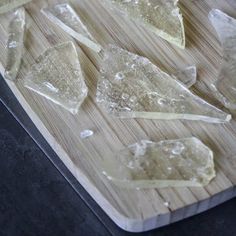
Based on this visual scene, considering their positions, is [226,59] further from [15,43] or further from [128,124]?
[15,43]

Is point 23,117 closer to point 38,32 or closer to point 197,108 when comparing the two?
point 38,32

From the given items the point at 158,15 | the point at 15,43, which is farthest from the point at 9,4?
the point at 158,15

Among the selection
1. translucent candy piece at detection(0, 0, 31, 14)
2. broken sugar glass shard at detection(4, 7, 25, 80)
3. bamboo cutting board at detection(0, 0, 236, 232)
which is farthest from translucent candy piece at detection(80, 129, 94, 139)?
translucent candy piece at detection(0, 0, 31, 14)

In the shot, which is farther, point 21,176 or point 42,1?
point 42,1

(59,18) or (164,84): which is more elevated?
(59,18)

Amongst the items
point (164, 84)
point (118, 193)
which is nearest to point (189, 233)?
point (118, 193)

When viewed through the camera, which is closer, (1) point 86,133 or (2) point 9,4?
(1) point 86,133

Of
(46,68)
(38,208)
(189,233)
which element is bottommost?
(189,233)

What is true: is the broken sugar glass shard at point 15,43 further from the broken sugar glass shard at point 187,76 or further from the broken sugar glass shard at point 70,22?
the broken sugar glass shard at point 187,76
